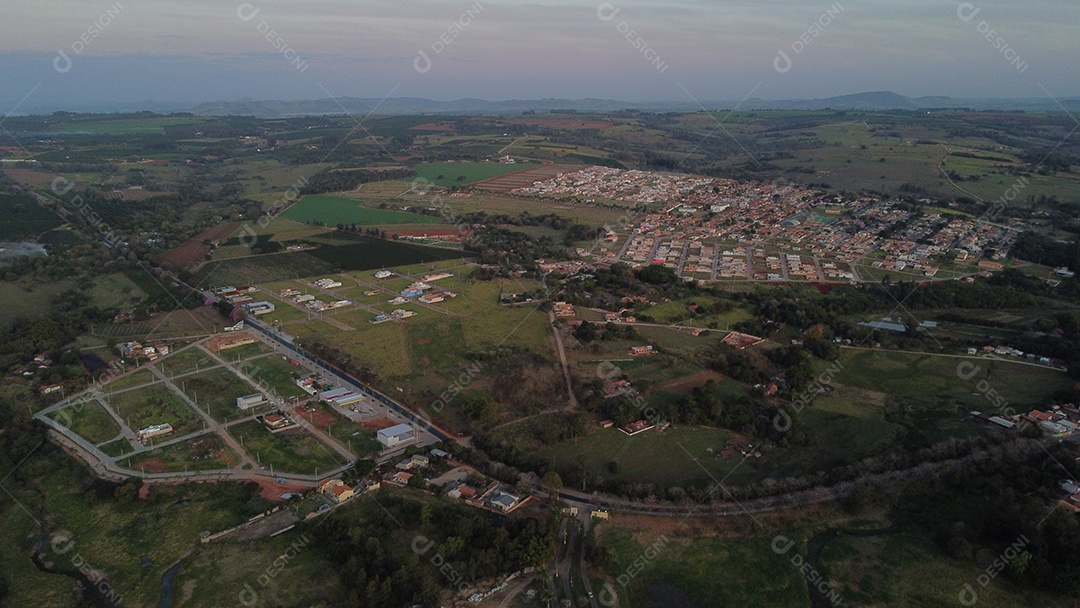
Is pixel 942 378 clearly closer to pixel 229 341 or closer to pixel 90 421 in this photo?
pixel 229 341

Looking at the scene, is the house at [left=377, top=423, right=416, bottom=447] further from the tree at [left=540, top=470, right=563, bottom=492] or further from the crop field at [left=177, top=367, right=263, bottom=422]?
the crop field at [left=177, top=367, right=263, bottom=422]

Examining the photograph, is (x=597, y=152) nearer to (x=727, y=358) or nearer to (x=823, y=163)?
(x=823, y=163)

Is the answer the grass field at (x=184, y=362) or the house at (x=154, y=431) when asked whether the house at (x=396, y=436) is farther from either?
the grass field at (x=184, y=362)

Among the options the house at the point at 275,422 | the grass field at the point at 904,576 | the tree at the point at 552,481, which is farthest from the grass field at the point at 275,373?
the grass field at the point at 904,576

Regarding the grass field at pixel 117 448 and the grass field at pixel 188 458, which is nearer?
the grass field at pixel 188 458

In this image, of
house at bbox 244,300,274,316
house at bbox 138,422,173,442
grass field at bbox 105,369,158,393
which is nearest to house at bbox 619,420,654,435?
house at bbox 138,422,173,442

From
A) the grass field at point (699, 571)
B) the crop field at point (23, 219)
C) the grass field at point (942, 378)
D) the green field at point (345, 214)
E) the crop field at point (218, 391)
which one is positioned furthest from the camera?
the green field at point (345, 214)

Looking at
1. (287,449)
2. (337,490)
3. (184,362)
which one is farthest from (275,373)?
(337,490)

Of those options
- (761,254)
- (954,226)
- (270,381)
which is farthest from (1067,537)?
(954,226)
